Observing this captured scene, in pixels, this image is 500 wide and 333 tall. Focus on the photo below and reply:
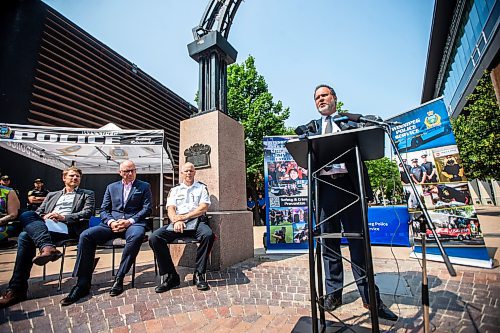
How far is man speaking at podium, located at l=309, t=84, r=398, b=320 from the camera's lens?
2203mm

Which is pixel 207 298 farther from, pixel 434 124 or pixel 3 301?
pixel 434 124

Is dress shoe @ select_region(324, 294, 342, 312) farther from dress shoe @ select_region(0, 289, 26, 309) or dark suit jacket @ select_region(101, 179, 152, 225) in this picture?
dress shoe @ select_region(0, 289, 26, 309)

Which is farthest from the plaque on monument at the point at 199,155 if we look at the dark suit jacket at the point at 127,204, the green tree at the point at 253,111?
the green tree at the point at 253,111

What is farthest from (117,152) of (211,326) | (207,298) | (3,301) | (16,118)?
(211,326)

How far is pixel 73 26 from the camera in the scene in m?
9.76

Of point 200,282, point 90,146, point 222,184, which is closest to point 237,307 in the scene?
point 200,282

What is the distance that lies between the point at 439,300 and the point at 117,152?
7.78 meters

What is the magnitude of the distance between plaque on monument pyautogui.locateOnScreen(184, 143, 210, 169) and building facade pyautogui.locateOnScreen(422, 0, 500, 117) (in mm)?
11290

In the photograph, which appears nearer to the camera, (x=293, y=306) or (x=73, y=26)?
(x=293, y=306)

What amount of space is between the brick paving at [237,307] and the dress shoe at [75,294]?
7 cm

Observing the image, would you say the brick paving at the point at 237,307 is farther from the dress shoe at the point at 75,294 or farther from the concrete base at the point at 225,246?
the concrete base at the point at 225,246

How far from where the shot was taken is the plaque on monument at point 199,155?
411cm

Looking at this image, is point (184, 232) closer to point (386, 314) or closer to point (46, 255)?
point (46, 255)

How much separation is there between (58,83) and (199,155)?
7864mm
